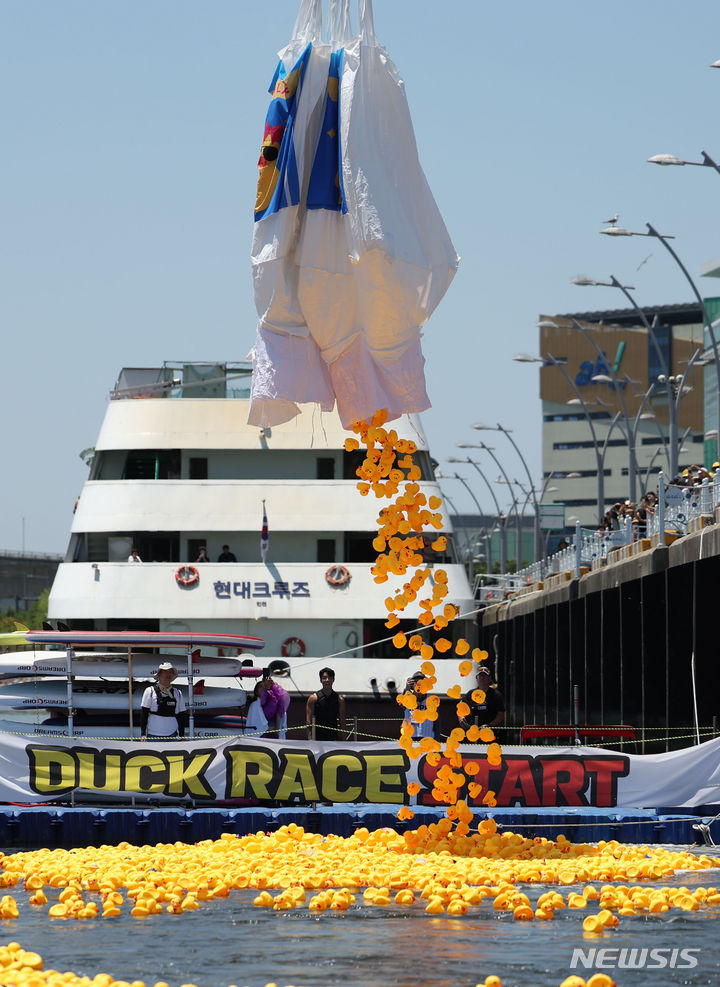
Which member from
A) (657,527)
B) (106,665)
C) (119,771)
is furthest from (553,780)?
(657,527)

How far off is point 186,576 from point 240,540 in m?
2.26

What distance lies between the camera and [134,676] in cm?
2322

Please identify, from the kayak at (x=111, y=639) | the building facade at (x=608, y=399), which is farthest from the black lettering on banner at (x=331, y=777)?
the building facade at (x=608, y=399)

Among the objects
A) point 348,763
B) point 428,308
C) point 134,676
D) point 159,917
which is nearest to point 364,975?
point 159,917

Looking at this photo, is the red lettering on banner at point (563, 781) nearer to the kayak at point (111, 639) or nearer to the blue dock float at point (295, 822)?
the blue dock float at point (295, 822)

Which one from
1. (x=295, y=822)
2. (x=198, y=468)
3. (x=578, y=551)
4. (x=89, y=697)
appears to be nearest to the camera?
(x=295, y=822)

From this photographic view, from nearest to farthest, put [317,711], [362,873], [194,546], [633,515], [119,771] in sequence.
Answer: [362,873]
[119,771]
[317,711]
[194,546]
[633,515]

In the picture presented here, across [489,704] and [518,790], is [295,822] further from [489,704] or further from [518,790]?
[489,704]

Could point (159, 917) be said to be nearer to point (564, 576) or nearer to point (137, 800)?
point (137, 800)

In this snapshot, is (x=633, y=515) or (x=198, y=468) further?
(x=633, y=515)

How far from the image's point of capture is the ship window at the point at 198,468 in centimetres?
3622

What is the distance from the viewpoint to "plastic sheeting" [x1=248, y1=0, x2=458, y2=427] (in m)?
14.1

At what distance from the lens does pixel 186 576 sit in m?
33.2

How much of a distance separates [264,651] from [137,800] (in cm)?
1453
